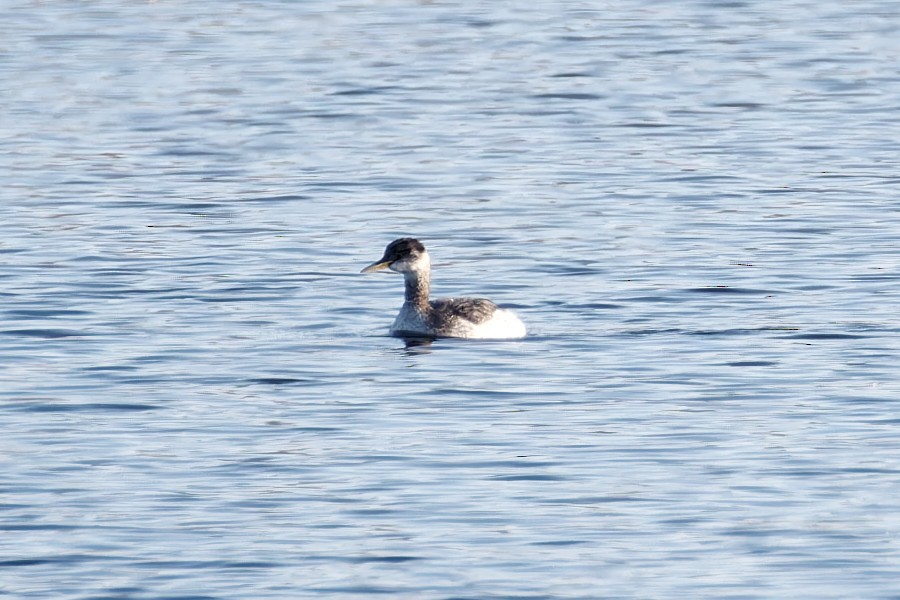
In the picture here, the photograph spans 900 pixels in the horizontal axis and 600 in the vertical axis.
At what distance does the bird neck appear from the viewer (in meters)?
20.2

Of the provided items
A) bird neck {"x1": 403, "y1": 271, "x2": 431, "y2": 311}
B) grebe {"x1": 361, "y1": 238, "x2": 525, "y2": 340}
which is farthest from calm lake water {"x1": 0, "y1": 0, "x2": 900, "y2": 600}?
bird neck {"x1": 403, "y1": 271, "x2": 431, "y2": 311}

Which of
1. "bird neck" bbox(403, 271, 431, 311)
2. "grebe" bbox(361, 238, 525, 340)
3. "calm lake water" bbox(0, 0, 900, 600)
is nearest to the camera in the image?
"calm lake water" bbox(0, 0, 900, 600)

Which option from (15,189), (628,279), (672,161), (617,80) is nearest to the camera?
(628,279)

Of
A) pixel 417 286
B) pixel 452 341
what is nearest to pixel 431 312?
pixel 452 341

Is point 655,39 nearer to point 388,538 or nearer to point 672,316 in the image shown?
point 672,316

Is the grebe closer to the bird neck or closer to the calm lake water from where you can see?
the bird neck

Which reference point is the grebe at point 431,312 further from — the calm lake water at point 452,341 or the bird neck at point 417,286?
the calm lake water at point 452,341

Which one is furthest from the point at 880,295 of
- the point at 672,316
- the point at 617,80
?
the point at 617,80

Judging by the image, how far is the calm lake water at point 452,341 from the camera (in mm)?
12625

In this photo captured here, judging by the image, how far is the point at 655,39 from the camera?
41.4m

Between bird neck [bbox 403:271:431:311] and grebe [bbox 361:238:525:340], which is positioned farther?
bird neck [bbox 403:271:431:311]

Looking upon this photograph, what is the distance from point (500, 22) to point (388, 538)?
31.8m

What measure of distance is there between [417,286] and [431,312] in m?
0.55

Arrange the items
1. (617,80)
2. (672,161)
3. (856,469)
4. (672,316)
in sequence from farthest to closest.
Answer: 1. (617,80)
2. (672,161)
3. (672,316)
4. (856,469)
